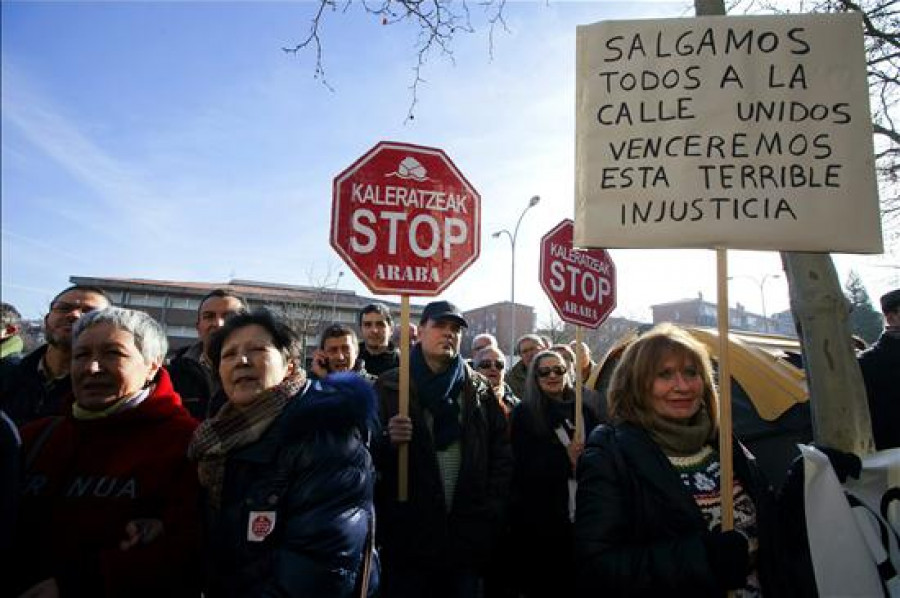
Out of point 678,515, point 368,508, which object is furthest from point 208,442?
point 678,515

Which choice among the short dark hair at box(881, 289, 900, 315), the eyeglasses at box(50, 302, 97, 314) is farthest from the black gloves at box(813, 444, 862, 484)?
the eyeglasses at box(50, 302, 97, 314)

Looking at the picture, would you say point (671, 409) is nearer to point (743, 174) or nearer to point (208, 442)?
point (743, 174)

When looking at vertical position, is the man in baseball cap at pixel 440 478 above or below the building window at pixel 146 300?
below

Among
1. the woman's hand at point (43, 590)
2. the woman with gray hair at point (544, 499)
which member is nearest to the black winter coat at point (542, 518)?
the woman with gray hair at point (544, 499)

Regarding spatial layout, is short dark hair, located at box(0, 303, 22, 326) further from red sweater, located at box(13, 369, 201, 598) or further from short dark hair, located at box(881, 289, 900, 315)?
short dark hair, located at box(881, 289, 900, 315)

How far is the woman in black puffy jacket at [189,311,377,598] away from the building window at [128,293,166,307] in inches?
2070

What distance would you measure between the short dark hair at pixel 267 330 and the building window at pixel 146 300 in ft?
171

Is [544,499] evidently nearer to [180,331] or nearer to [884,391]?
[884,391]

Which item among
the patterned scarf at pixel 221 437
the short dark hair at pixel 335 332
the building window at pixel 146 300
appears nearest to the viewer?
the patterned scarf at pixel 221 437

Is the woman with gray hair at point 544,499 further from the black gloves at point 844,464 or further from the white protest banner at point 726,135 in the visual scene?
the white protest banner at point 726,135

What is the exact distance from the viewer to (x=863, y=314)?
41500mm

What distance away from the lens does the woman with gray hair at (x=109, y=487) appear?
1704 millimetres

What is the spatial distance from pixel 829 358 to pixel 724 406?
862mm

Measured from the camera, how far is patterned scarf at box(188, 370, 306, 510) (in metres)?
1.91
